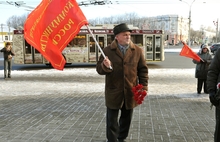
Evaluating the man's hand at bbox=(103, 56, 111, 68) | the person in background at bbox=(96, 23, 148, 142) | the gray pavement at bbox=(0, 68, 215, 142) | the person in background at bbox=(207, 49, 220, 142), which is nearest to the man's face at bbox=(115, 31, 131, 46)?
the person in background at bbox=(96, 23, 148, 142)

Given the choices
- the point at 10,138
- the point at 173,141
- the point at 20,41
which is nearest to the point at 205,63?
the point at 173,141

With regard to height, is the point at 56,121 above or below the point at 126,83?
below

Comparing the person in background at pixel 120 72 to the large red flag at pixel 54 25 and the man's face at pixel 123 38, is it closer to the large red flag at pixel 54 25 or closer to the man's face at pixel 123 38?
the man's face at pixel 123 38

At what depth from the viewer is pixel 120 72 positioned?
146 inches

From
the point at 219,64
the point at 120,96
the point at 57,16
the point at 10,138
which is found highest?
the point at 57,16

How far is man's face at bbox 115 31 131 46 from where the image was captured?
3682 mm

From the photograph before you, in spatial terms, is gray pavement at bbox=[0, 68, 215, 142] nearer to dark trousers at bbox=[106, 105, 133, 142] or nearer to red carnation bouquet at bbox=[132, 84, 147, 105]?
dark trousers at bbox=[106, 105, 133, 142]

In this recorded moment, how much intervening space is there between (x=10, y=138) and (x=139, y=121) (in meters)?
2.57

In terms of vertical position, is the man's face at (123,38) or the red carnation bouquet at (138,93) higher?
the man's face at (123,38)

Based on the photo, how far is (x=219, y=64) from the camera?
330 centimetres

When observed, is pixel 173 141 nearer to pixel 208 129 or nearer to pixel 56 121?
pixel 208 129

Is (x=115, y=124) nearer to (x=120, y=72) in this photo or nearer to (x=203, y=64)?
(x=120, y=72)

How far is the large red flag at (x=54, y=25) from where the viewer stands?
12.8 feet

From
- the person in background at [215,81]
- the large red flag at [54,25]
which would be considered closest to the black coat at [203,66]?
the person in background at [215,81]
